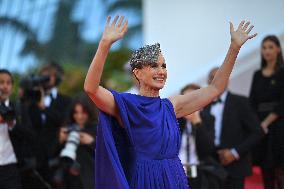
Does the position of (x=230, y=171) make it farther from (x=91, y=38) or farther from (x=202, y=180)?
(x=91, y=38)

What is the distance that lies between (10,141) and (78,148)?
83 centimetres

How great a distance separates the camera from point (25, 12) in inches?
984

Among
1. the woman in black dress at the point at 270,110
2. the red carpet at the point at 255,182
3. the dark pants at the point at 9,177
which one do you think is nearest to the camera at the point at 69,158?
the dark pants at the point at 9,177

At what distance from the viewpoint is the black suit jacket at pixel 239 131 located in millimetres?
7891

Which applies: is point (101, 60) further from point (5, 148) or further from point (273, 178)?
point (273, 178)

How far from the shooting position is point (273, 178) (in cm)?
816

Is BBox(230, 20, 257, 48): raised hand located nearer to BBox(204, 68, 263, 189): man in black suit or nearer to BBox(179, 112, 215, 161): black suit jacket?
BBox(179, 112, 215, 161): black suit jacket

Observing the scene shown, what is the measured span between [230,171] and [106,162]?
3327 mm

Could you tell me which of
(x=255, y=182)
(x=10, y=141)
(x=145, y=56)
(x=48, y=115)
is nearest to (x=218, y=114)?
(x=255, y=182)

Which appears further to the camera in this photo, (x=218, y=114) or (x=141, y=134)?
(x=218, y=114)

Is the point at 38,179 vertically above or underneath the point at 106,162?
underneath

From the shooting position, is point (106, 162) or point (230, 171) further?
point (230, 171)

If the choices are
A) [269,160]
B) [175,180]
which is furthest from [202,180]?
[175,180]

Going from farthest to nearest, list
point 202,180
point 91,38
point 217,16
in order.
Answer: point 91,38 < point 217,16 < point 202,180
